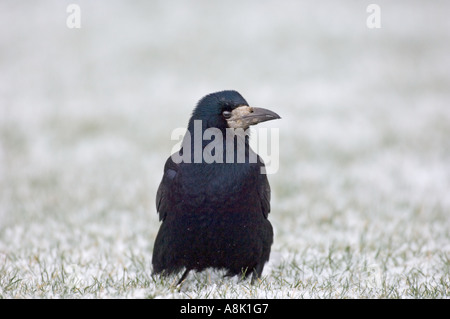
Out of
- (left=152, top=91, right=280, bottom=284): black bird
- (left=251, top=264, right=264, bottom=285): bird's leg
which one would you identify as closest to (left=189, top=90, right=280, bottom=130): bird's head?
(left=152, top=91, right=280, bottom=284): black bird

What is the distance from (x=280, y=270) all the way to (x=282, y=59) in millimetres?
10382

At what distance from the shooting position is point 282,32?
15969mm

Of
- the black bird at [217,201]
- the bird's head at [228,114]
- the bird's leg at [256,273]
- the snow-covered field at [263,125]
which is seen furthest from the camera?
the snow-covered field at [263,125]

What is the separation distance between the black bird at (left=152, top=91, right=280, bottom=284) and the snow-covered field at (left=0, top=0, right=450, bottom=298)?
23cm

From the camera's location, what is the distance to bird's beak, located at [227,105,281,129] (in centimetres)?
436

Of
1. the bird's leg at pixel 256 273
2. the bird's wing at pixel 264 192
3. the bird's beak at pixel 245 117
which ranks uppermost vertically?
the bird's beak at pixel 245 117

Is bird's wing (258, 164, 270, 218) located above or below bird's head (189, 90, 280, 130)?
below

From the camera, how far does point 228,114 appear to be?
4375mm

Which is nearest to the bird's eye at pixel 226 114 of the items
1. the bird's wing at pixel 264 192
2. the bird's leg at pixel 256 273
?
the bird's wing at pixel 264 192

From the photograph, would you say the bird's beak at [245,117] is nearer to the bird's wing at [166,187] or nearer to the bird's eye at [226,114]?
the bird's eye at [226,114]

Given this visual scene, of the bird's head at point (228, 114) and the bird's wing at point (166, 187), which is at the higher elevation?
the bird's head at point (228, 114)

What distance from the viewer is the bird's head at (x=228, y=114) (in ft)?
14.3

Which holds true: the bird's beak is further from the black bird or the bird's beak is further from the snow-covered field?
the snow-covered field

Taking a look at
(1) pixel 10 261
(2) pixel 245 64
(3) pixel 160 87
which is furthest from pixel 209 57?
(1) pixel 10 261
